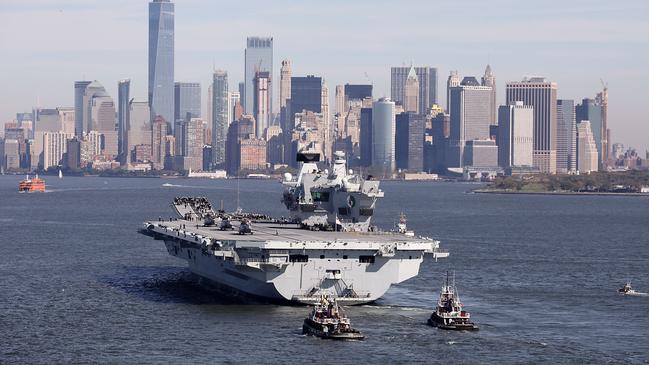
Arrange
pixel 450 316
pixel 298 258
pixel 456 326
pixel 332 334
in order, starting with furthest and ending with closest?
pixel 298 258, pixel 450 316, pixel 456 326, pixel 332 334

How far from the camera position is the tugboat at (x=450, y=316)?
1906 inches

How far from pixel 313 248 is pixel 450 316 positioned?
5925 millimetres

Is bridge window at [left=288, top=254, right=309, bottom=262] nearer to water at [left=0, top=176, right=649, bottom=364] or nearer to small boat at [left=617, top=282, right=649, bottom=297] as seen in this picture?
water at [left=0, top=176, right=649, bottom=364]

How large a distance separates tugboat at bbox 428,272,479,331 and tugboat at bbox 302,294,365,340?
360cm

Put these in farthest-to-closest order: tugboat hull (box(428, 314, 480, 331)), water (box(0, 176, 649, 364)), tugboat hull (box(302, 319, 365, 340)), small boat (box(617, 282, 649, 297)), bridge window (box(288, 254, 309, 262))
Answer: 1. small boat (box(617, 282, 649, 297))
2. bridge window (box(288, 254, 309, 262))
3. tugboat hull (box(428, 314, 480, 331))
4. tugboat hull (box(302, 319, 365, 340))
5. water (box(0, 176, 649, 364))

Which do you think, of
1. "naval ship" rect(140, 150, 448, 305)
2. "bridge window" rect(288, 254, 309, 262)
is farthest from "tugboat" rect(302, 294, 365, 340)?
"naval ship" rect(140, 150, 448, 305)

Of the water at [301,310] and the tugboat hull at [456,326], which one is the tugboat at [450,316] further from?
the water at [301,310]

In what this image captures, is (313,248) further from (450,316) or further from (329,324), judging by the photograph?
(450,316)

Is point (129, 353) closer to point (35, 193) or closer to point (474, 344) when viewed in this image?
point (474, 344)

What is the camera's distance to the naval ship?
51.2 metres

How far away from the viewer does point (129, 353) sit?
145 ft

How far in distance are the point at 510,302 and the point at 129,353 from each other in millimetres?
18804

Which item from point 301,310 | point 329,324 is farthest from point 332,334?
point 301,310

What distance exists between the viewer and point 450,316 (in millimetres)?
48469
